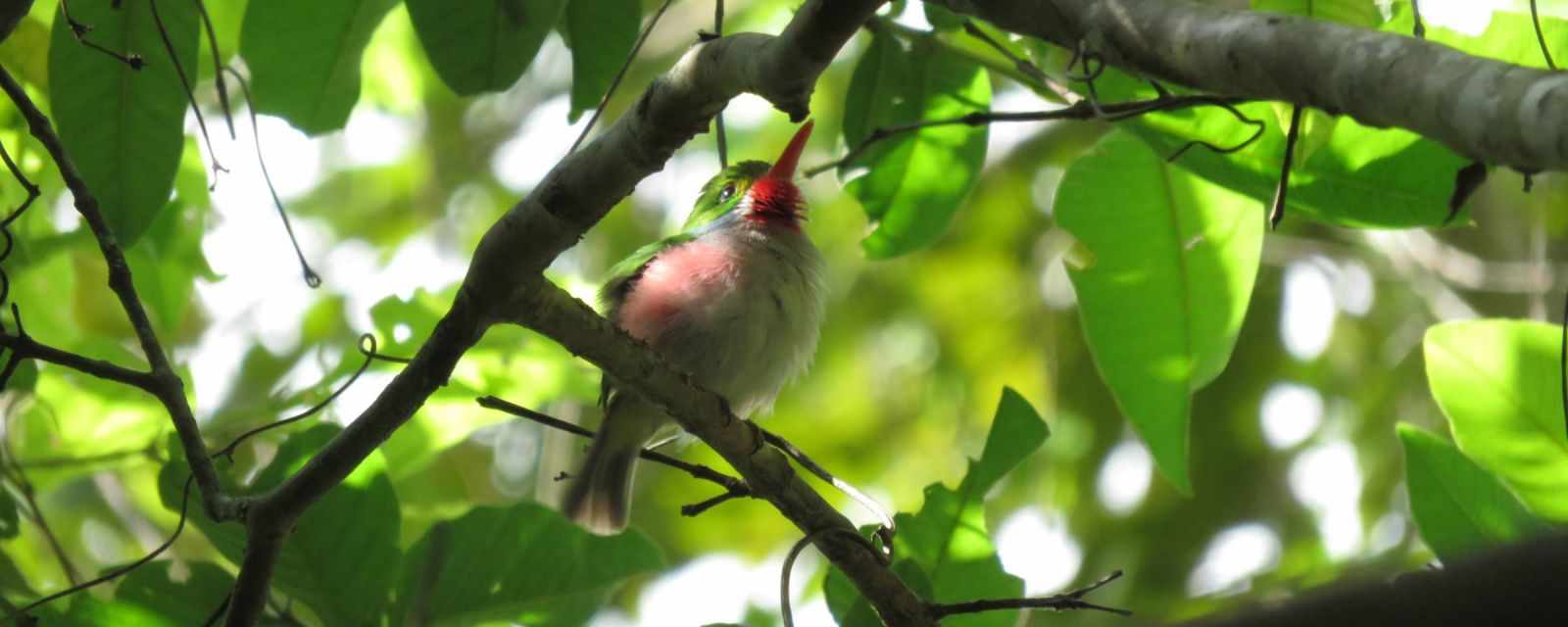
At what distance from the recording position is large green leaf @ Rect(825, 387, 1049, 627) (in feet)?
8.77

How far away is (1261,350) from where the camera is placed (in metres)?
6.59

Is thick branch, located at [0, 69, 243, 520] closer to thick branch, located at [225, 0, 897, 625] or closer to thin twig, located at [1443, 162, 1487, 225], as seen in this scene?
thick branch, located at [225, 0, 897, 625]

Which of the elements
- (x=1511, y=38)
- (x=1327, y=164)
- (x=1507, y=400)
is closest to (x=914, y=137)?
(x=1327, y=164)

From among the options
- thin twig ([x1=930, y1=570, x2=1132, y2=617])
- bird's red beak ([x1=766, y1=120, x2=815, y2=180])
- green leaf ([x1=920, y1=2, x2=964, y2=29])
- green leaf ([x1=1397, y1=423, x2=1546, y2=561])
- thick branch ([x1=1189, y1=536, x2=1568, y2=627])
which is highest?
bird's red beak ([x1=766, y1=120, x2=815, y2=180])

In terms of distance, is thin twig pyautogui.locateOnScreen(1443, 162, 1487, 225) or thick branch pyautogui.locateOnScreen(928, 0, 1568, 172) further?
thin twig pyautogui.locateOnScreen(1443, 162, 1487, 225)

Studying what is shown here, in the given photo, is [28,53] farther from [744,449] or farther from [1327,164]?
[1327,164]

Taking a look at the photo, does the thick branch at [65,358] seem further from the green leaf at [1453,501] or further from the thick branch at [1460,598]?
the green leaf at [1453,501]

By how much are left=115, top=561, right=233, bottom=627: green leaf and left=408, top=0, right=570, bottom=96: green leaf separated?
101cm

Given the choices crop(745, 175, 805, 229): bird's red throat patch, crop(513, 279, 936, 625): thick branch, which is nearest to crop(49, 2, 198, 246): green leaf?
crop(513, 279, 936, 625): thick branch

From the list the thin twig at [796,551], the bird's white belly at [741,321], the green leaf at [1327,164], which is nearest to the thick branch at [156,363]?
the thin twig at [796,551]

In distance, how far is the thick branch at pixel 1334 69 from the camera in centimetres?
135

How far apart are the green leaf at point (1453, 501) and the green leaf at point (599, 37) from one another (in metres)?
1.59

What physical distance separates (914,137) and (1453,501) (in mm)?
1347

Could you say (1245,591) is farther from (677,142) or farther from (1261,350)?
(677,142)
